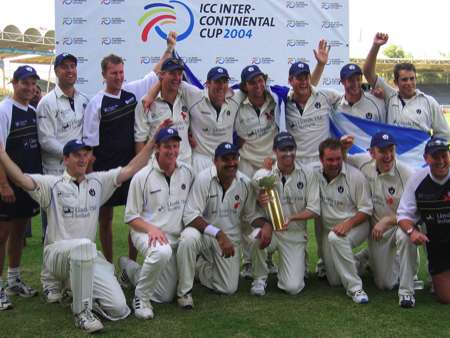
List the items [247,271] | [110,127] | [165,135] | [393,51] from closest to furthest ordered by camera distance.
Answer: [165,135]
[110,127]
[247,271]
[393,51]

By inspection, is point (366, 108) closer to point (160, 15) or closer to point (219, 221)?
point (219, 221)

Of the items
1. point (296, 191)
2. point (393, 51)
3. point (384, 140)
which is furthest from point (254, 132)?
point (393, 51)

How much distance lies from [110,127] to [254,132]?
1.57 m

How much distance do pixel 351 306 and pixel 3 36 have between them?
30.0 metres

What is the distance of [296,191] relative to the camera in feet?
16.9

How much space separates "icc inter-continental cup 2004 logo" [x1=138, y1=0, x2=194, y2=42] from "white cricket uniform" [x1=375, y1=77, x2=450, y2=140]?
3.78 meters

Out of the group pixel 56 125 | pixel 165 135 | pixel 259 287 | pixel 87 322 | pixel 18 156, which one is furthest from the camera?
pixel 56 125

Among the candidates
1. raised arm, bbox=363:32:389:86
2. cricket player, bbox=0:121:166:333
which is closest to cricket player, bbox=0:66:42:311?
cricket player, bbox=0:121:166:333

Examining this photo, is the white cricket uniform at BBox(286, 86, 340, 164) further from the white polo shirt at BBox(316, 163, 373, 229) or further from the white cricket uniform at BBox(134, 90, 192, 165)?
the white cricket uniform at BBox(134, 90, 192, 165)

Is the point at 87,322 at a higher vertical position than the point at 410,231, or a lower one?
lower

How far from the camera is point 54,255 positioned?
14.2 ft

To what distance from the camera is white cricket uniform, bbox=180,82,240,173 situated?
5434mm

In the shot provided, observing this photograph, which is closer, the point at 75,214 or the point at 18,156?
the point at 75,214

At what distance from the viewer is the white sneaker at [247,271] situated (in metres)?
5.63
